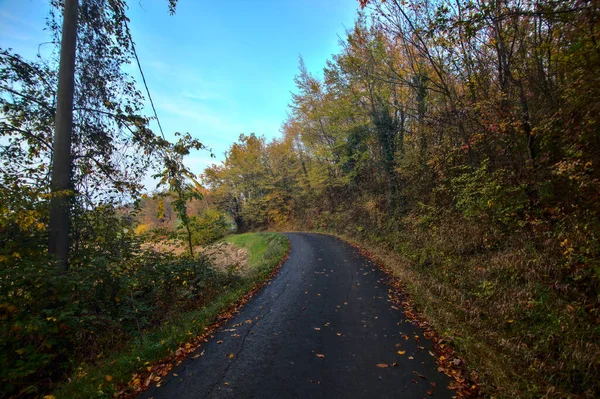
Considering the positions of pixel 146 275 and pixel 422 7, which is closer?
pixel 146 275

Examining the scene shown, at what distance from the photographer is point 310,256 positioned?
11.5 meters

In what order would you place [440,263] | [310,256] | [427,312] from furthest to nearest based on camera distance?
[310,256], [440,263], [427,312]

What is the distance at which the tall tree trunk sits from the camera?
466 cm

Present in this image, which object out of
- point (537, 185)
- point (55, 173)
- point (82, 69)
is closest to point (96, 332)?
point (55, 173)

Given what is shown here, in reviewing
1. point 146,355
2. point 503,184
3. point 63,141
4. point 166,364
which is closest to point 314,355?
point 166,364

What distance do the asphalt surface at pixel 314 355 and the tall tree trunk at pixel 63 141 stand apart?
10.7ft

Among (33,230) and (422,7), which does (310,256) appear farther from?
(422,7)

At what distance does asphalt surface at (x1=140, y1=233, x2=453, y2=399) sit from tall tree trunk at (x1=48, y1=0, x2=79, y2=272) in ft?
10.7

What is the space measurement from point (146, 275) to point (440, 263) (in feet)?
26.0

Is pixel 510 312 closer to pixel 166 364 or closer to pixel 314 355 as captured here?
pixel 314 355

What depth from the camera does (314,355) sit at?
387 centimetres

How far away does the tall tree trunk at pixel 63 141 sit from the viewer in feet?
15.3

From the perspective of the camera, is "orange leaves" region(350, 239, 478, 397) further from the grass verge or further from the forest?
the grass verge

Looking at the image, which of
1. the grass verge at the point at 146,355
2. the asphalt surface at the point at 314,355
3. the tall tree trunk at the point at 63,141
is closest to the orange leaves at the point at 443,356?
the asphalt surface at the point at 314,355
